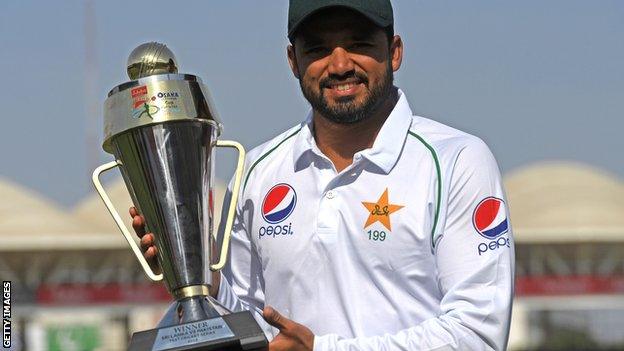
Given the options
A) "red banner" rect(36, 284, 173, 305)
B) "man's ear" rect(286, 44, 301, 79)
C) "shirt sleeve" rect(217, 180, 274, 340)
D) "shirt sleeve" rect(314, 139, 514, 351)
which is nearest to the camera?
"shirt sleeve" rect(314, 139, 514, 351)

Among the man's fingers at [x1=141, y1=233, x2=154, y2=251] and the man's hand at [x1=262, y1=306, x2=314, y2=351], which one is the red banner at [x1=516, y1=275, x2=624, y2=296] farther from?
the man's hand at [x1=262, y1=306, x2=314, y2=351]

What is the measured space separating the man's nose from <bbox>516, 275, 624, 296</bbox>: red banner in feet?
144

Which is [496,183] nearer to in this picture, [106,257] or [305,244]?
[305,244]

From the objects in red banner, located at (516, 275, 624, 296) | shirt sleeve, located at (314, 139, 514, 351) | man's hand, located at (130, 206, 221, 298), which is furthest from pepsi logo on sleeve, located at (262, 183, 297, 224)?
red banner, located at (516, 275, 624, 296)

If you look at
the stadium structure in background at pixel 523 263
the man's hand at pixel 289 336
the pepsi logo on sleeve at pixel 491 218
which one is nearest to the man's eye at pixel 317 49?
the pepsi logo on sleeve at pixel 491 218

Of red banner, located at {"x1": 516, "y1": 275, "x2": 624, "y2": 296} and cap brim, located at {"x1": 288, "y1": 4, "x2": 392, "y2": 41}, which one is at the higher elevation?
cap brim, located at {"x1": 288, "y1": 4, "x2": 392, "y2": 41}

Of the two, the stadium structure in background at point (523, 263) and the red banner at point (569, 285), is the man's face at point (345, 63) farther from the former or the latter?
the red banner at point (569, 285)

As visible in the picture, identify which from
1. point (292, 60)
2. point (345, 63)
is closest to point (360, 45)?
point (345, 63)

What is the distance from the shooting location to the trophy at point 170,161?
3418 millimetres

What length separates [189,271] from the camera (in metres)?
3.39

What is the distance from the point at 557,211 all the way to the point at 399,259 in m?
51.3

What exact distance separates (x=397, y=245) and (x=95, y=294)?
4443 centimetres

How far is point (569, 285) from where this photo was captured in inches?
1900

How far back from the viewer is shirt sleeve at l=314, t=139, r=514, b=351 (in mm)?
3320
